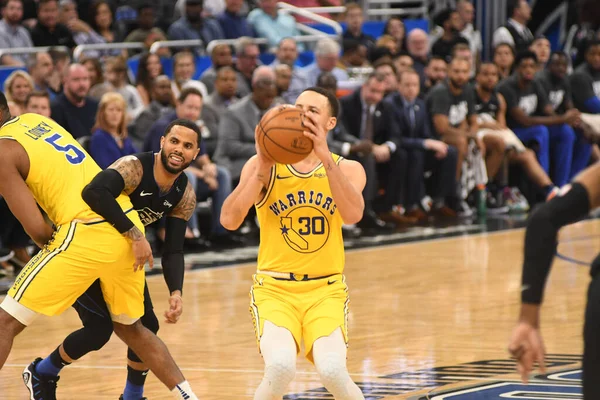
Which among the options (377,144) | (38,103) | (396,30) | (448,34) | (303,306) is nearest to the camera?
(303,306)

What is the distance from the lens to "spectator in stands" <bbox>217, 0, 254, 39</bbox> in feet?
52.9

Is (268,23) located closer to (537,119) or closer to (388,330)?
(537,119)

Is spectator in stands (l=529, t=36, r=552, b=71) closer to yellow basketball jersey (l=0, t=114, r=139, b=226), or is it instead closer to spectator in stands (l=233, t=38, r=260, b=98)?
spectator in stands (l=233, t=38, r=260, b=98)

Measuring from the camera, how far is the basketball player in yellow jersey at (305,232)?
17.0ft

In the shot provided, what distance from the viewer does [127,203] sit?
5.80 m

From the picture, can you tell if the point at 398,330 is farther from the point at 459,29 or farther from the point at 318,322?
the point at 459,29

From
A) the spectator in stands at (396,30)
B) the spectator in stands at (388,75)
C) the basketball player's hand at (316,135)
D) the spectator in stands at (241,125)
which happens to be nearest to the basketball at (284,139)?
the basketball player's hand at (316,135)

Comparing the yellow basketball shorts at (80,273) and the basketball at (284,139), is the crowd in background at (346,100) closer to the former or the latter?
the yellow basketball shorts at (80,273)

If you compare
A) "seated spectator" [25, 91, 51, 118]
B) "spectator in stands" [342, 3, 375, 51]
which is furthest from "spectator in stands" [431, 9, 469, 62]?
"seated spectator" [25, 91, 51, 118]

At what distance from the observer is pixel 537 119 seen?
1582 cm

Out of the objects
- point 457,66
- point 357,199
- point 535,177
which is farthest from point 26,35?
point 357,199

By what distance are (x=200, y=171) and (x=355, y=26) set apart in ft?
18.3

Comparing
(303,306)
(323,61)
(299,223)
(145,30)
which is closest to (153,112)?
(323,61)

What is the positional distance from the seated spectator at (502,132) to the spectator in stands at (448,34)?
6.93 feet
